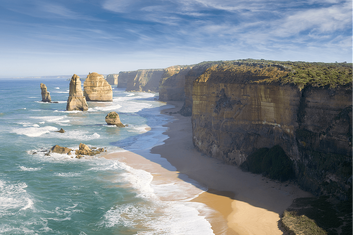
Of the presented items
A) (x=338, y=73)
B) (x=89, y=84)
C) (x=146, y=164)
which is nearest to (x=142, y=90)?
(x=89, y=84)

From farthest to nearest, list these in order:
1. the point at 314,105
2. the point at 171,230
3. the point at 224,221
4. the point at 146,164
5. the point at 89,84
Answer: the point at 89,84 → the point at 146,164 → the point at 314,105 → the point at 224,221 → the point at 171,230

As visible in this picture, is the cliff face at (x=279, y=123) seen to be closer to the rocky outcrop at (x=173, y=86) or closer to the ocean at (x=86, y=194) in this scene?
the ocean at (x=86, y=194)

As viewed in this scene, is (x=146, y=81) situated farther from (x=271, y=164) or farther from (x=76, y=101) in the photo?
(x=271, y=164)

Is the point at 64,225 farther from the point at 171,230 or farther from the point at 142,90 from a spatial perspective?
the point at 142,90

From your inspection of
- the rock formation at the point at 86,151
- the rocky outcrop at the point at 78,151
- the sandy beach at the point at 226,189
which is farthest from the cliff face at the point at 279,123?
the rocky outcrop at the point at 78,151

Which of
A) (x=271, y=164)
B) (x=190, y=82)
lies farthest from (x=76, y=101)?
(x=271, y=164)

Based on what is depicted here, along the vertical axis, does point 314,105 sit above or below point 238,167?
above
